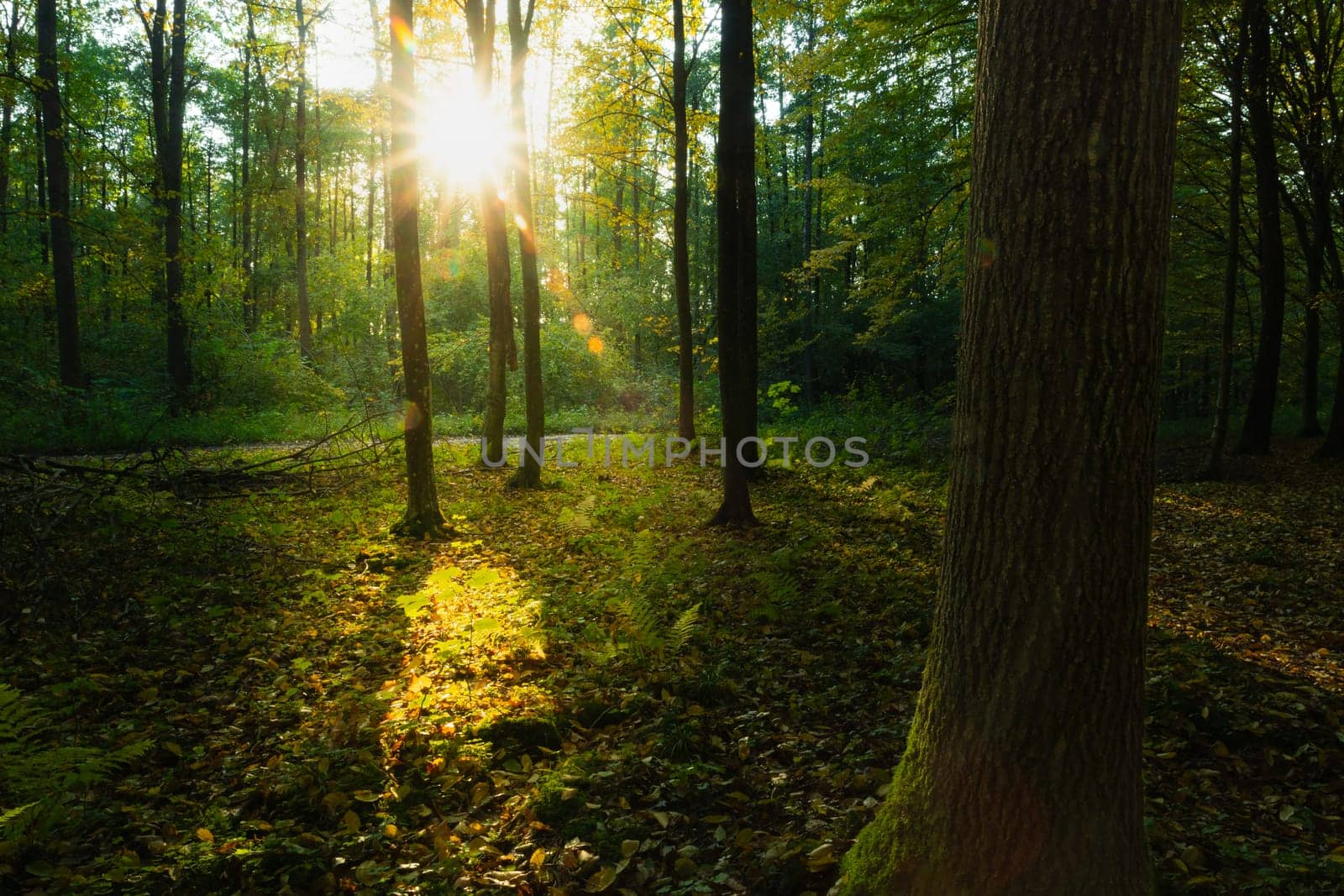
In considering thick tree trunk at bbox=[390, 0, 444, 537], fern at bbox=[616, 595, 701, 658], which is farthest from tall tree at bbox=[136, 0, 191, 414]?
fern at bbox=[616, 595, 701, 658]

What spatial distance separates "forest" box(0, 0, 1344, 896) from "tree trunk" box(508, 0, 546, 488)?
3.6 inches

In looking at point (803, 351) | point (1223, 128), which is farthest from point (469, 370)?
point (1223, 128)

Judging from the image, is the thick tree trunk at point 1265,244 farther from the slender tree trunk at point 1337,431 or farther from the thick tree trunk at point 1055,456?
the thick tree trunk at point 1055,456

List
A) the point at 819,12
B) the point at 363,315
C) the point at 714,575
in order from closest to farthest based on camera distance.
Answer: the point at 714,575, the point at 819,12, the point at 363,315

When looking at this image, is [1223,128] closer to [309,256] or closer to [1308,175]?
[1308,175]

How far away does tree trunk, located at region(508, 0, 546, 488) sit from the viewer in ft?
38.3

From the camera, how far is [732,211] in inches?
375

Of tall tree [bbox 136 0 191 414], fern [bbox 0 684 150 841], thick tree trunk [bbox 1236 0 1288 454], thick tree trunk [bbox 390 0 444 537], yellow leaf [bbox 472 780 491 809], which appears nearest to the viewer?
fern [bbox 0 684 150 841]

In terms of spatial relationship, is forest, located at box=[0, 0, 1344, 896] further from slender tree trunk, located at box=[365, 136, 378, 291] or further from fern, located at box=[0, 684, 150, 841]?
slender tree trunk, located at box=[365, 136, 378, 291]

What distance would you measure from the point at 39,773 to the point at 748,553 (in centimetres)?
591

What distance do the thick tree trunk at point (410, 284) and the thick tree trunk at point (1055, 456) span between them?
279 inches

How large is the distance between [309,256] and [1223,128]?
31.2 m

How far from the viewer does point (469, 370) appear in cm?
2319

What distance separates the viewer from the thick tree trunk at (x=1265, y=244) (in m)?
11.6
